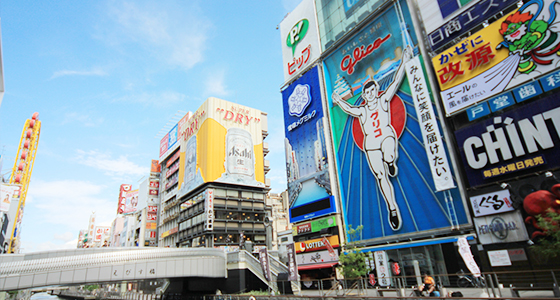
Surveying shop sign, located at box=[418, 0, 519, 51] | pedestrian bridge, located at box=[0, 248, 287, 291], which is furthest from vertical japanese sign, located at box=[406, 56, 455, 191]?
pedestrian bridge, located at box=[0, 248, 287, 291]

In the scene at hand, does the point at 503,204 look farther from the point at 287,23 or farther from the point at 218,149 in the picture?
the point at 218,149

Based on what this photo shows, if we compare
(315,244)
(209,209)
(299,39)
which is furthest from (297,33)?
(209,209)

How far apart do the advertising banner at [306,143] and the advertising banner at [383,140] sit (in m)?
2.25

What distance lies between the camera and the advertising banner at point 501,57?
24.4 metres

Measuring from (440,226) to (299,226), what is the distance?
19.1 metres

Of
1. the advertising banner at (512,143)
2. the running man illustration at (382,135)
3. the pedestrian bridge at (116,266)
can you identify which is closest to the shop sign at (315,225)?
the pedestrian bridge at (116,266)

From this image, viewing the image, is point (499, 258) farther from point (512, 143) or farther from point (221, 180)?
point (221, 180)

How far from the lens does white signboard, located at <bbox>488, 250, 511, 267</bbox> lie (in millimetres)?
24359

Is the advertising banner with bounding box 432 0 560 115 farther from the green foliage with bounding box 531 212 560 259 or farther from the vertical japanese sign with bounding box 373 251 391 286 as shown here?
the vertical japanese sign with bounding box 373 251 391 286

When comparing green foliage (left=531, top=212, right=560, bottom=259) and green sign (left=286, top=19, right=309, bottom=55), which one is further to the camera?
green sign (left=286, top=19, right=309, bottom=55)

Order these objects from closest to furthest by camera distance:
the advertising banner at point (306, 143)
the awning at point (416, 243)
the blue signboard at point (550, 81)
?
the blue signboard at point (550, 81) → the awning at point (416, 243) → the advertising banner at point (306, 143)

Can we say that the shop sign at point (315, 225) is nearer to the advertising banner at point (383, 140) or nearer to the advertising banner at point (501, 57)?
the advertising banner at point (383, 140)

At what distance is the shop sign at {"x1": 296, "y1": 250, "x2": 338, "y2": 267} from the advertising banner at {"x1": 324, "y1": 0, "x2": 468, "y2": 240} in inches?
179

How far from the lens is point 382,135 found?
118 feet
